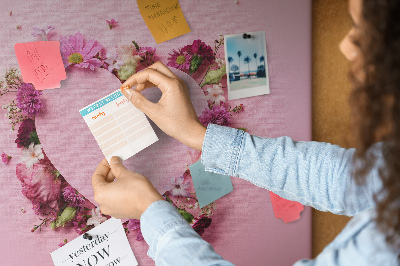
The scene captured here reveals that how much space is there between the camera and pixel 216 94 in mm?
899

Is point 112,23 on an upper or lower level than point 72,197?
upper

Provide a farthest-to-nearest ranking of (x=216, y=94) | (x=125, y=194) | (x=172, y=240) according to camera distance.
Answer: (x=216, y=94) < (x=125, y=194) < (x=172, y=240)

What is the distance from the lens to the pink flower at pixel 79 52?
0.80 m

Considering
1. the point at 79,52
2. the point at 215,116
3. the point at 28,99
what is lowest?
the point at 215,116

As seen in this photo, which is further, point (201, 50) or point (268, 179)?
point (201, 50)

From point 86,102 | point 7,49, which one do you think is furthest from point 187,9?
point 7,49

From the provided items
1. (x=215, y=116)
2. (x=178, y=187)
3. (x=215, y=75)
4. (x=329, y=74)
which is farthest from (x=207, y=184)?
(x=329, y=74)

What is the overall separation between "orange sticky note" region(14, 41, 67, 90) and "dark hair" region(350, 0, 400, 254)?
681 millimetres

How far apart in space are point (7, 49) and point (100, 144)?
1.09 feet

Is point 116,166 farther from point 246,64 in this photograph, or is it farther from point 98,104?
point 246,64

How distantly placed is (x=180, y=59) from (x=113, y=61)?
Result: 18 cm

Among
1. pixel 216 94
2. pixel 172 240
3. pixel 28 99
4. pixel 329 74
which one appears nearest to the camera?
pixel 172 240

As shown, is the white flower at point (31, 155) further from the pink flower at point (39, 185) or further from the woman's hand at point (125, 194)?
the woman's hand at point (125, 194)

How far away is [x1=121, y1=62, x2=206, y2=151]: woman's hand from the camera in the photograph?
29.9 inches
